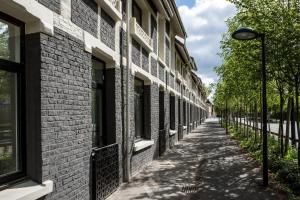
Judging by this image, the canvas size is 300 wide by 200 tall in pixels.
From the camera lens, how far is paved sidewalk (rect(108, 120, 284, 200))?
8.05m

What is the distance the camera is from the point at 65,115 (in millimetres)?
5730

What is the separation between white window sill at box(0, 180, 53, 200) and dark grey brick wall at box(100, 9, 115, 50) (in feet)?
12.1

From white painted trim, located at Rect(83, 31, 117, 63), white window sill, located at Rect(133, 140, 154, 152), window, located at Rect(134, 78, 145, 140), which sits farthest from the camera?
window, located at Rect(134, 78, 145, 140)

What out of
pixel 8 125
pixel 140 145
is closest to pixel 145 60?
pixel 140 145

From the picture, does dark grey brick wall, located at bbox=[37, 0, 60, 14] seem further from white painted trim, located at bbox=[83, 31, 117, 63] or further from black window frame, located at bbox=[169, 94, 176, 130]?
Result: black window frame, located at bbox=[169, 94, 176, 130]

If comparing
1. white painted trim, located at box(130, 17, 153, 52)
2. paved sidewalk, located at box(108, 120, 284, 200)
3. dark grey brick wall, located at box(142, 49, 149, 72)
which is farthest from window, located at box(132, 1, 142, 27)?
paved sidewalk, located at box(108, 120, 284, 200)

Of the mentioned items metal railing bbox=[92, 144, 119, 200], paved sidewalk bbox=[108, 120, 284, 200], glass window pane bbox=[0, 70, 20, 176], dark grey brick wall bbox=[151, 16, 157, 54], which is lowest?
paved sidewalk bbox=[108, 120, 284, 200]

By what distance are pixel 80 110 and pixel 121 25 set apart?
142 inches

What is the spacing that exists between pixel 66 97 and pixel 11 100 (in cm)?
110

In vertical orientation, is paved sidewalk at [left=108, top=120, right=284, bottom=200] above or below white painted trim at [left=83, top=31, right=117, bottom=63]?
below

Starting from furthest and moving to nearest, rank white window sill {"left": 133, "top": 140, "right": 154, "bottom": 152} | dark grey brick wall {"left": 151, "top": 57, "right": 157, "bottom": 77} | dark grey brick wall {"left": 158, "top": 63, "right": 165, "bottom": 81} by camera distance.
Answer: dark grey brick wall {"left": 158, "top": 63, "right": 165, "bottom": 81} → dark grey brick wall {"left": 151, "top": 57, "right": 157, "bottom": 77} → white window sill {"left": 133, "top": 140, "right": 154, "bottom": 152}

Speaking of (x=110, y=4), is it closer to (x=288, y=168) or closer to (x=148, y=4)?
(x=148, y=4)

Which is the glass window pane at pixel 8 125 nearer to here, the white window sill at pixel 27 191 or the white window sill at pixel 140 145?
the white window sill at pixel 27 191

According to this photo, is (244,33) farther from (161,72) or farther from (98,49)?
(161,72)
